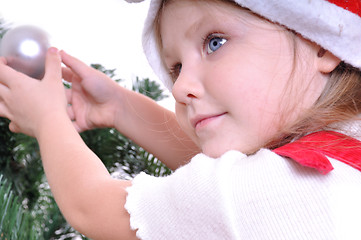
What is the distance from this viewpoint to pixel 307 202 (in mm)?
456

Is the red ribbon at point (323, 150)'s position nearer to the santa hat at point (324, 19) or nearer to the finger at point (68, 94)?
the santa hat at point (324, 19)

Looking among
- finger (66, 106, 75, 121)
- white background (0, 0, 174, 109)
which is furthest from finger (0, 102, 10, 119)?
white background (0, 0, 174, 109)

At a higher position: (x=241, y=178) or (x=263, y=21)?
(x=263, y=21)

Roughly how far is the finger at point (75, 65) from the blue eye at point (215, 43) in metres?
0.29

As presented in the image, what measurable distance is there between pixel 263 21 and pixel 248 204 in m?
0.23

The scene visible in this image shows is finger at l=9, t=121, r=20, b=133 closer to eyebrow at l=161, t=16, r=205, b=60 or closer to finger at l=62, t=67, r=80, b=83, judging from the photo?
finger at l=62, t=67, r=80, b=83

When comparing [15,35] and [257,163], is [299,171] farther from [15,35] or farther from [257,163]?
[15,35]

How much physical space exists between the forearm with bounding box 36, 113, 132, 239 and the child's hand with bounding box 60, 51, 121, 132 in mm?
135

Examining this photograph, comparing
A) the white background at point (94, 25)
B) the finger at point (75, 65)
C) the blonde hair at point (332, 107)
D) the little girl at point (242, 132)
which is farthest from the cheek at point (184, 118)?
the white background at point (94, 25)

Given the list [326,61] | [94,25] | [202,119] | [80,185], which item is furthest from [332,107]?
[94,25]

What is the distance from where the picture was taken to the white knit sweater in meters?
0.45

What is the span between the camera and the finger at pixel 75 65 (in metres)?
0.81

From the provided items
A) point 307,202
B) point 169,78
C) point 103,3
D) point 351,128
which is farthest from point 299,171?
point 103,3

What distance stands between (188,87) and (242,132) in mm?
84
